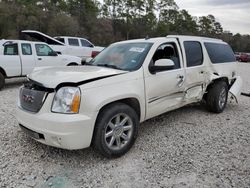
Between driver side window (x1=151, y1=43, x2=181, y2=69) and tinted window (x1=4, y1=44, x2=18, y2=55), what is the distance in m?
5.95

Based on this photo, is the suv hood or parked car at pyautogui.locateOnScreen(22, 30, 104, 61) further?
parked car at pyautogui.locateOnScreen(22, 30, 104, 61)

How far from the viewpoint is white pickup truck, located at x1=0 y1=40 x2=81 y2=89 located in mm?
8320

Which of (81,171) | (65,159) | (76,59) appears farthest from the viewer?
(76,59)

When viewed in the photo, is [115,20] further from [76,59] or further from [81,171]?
[81,171]

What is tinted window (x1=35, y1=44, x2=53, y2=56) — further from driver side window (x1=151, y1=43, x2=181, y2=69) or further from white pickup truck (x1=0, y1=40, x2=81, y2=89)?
driver side window (x1=151, y1=43, x2=181, y2=69)

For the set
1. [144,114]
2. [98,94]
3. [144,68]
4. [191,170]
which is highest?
[144,68]

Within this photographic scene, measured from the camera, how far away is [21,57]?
8695 millimetres

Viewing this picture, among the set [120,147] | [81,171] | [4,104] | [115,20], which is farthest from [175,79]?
[115,20]

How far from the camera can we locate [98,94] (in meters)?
3.34

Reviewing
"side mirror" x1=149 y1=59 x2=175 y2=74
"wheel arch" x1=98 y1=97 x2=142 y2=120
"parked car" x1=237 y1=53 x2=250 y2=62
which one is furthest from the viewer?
"parked car" x1=237 y1=53 x2=250 y2=62

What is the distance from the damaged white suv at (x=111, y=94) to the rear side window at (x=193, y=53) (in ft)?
0.07

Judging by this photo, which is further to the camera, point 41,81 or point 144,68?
point 144,68

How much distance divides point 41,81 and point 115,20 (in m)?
43.2

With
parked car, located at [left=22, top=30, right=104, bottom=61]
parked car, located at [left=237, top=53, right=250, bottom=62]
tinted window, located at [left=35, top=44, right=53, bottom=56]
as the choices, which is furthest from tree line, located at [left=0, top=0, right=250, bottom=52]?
parked car, located at [left=237, top=53, right=250, bottom=62]
